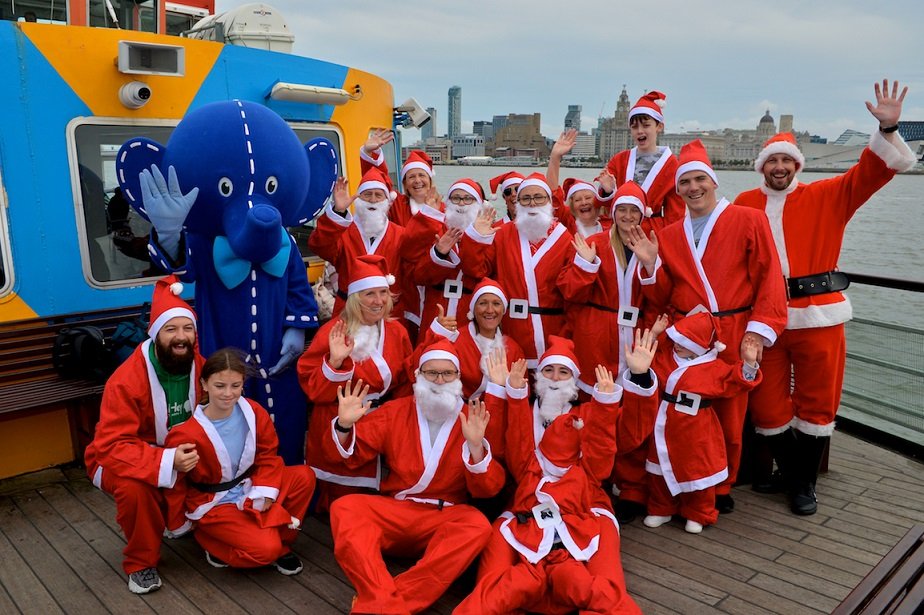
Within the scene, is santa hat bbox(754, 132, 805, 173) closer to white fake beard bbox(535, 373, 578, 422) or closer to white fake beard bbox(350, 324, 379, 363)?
white fake beard bbox(535, 373, 578, 422)

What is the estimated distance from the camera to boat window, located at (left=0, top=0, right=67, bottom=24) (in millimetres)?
5852

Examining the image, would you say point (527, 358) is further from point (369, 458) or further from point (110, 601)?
point (110, 601)

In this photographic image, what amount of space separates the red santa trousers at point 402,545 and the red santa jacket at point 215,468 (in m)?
0.41

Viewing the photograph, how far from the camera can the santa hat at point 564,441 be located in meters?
3.59

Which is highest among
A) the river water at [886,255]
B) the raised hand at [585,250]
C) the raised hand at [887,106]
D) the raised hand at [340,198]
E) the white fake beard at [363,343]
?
the raised hand at [887,106]

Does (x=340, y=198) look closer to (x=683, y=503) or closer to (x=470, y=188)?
(x=470, y=188)

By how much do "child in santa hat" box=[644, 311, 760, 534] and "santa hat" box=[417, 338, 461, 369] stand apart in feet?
3.92

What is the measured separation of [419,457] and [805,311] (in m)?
2.34

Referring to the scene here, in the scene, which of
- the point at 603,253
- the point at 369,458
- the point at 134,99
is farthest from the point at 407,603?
the point at 134,99

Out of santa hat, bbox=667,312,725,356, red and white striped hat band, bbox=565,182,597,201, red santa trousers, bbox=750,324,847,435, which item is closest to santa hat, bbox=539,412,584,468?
santa hat, bbox=667,312,725,356

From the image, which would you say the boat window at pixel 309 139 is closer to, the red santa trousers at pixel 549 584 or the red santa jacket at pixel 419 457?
the red santa jacket at pixel 419 457

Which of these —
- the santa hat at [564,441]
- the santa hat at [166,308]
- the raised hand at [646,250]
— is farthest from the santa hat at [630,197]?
the santa hat at [166,308]

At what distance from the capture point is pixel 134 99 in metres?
4.59

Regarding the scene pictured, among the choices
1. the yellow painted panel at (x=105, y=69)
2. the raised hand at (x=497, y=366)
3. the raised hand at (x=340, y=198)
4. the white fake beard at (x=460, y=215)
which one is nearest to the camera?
the raised hand at (x=497, y=366)
